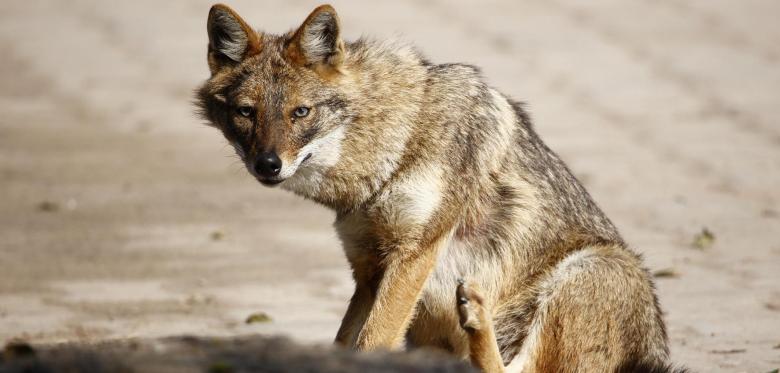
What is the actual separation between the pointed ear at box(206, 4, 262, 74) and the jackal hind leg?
166 centimetres

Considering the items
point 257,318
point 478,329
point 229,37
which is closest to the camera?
point 478,329

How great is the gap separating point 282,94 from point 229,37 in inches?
20.2

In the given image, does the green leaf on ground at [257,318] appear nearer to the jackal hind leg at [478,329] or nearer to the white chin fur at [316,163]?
the white chin fur at [316,163]

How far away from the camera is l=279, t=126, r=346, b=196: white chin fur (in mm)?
6059

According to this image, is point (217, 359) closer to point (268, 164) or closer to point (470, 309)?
point (268, 164)

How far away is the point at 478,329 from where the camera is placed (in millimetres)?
5855

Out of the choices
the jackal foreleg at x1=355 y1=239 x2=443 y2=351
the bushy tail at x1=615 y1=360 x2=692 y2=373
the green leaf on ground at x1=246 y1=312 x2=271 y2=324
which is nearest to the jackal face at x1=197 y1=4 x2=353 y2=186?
the jackal foreleg at x1=355 y1=239 x2=443 y2=351

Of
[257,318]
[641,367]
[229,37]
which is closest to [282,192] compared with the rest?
[257,318]

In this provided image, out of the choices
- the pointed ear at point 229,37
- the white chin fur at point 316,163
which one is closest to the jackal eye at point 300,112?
the white chin fur at point 316,163

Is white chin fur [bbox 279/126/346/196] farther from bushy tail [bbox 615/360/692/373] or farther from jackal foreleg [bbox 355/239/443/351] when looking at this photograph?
bushy tail [bbox 615/360/692/373]

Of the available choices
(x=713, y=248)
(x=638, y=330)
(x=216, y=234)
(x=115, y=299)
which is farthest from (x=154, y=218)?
(x=638, y=330)

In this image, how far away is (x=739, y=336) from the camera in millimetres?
7016

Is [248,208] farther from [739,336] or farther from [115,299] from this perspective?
[739,336]

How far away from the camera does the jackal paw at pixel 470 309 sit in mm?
5855
